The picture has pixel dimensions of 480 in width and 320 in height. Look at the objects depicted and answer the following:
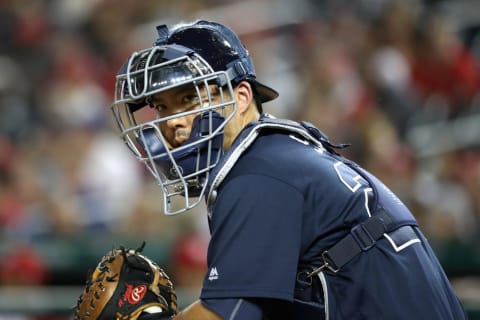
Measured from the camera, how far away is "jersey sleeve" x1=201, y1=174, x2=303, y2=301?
2.60m

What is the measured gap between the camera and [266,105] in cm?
800

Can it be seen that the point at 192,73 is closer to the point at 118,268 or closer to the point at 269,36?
the point at 118,268

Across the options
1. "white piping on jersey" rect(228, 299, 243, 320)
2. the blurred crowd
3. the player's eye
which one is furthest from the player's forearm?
the blurred crowd

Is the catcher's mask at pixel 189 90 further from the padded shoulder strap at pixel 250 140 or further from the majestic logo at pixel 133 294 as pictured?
the majestic logo at pixel 133 294

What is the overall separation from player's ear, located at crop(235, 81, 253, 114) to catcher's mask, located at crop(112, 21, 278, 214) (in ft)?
0.07

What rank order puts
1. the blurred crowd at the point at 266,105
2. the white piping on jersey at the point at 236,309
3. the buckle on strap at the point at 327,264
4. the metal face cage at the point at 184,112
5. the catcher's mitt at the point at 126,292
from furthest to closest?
the blurred crowd at the point at 266,105
the catcher's mitt at the point at 126,292
the metal face cage at the point at 184,112
the buckle on strap at the point at 327,264
the white piping on jersey at the point at 236,309

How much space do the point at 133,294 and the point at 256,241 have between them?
1.86 ft

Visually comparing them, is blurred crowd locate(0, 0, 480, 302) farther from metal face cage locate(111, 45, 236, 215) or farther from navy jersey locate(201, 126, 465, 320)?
navy jersey locate(201, 126, 465, 320)

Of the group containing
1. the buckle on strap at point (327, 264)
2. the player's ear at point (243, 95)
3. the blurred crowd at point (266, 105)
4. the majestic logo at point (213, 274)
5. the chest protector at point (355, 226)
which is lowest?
the blurred crowd at point (266, 105)

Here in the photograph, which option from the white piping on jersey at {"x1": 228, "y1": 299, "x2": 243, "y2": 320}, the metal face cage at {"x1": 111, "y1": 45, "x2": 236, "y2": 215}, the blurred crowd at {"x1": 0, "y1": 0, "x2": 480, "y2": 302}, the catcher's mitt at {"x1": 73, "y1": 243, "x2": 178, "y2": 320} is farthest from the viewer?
the blurred crowd at {"x1": 0, "y1": 0, "x2": 480, "y2": 302}

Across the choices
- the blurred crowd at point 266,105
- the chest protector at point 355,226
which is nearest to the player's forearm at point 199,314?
the chest protector at point 355,226

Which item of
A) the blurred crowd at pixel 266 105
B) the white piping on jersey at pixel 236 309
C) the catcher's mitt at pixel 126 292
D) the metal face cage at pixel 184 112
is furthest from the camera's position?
the blurred crowd at pixel 266 105

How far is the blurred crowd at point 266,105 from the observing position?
24.9 ft

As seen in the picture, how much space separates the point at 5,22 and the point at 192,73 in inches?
295
